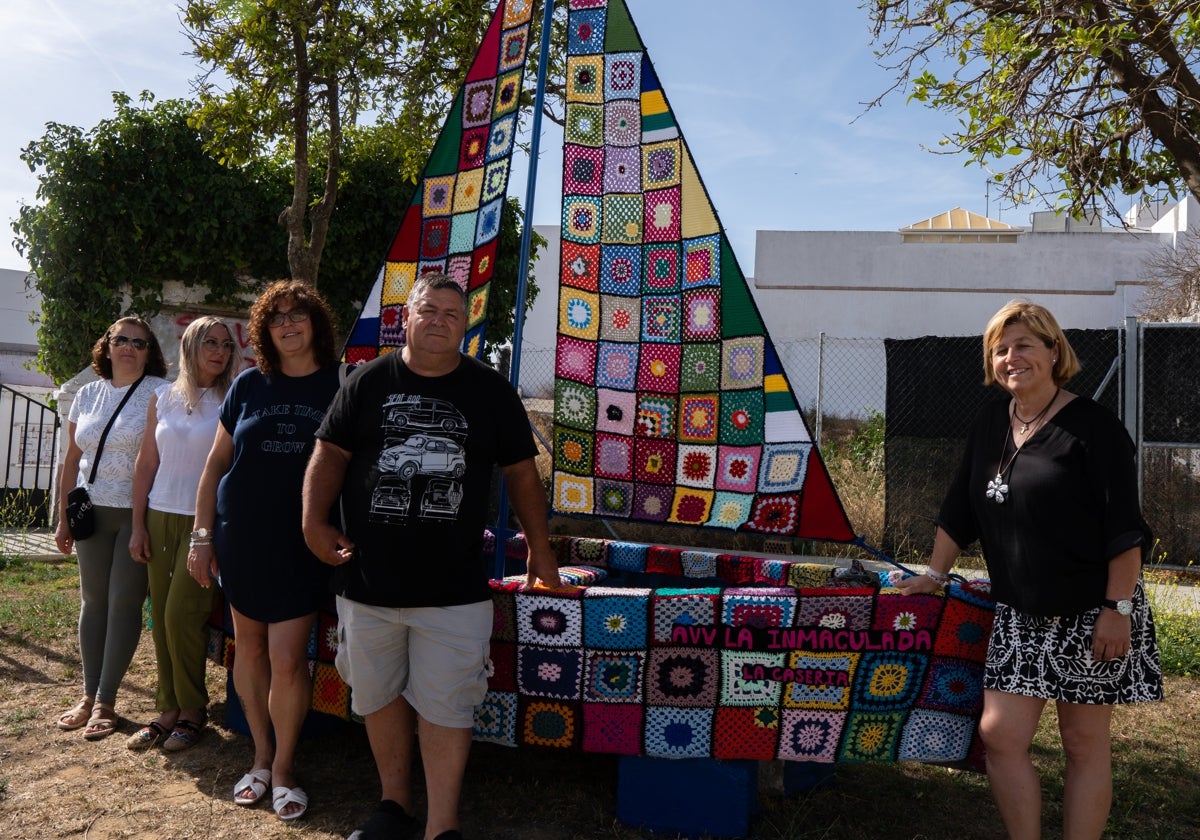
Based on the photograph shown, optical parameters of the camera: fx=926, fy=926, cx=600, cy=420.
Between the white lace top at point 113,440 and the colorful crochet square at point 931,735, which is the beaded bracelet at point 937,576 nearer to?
the colorful crochet square at point 931,735

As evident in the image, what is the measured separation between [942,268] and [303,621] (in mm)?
16827

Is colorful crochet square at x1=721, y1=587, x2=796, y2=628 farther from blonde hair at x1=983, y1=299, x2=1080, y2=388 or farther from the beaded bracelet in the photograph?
blonde hair at x1=983, y1=299, x2=1080, y2=388

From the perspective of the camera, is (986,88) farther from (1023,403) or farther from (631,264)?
(1023,403)

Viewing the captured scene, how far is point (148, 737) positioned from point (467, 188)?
2.36 m

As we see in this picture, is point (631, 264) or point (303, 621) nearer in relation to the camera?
point (303, 621)

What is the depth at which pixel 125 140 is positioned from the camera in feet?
23.9

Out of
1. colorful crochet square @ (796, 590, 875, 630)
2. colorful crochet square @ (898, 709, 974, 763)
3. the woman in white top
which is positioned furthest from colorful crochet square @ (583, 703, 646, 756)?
the woman in white top

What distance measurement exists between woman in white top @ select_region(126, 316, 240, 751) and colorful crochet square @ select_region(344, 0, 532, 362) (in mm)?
564

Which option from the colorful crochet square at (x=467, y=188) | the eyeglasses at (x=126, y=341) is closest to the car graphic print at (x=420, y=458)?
the colorful crochet square at (x=467, y=188)

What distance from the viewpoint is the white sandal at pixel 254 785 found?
9.64ft

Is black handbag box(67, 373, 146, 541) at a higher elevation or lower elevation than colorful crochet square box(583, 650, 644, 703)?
higher

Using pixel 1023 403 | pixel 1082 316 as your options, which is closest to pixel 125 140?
pixel 1023 403

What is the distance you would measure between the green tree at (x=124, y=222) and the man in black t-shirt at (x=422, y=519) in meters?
5.73

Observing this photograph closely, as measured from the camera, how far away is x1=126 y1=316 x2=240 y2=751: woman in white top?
338 centimetres
